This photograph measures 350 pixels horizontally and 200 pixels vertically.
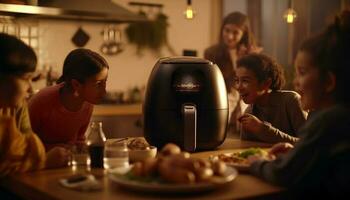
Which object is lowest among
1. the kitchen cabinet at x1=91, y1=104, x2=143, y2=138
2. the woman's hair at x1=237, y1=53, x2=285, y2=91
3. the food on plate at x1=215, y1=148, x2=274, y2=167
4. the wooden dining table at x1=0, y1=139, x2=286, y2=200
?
the kitchen cabinet at x1=91, y1=104, x2=143, y2=138

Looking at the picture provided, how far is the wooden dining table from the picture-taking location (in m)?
1.13

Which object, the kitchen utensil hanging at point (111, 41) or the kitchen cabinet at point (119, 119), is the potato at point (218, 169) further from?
the kitchen utensil hanging at point (111, 41)

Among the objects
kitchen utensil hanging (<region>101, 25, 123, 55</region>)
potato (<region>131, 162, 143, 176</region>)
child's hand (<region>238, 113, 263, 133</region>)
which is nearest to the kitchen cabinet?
kitchen utensil hanging (<region>101, 25, 123, 55</region>)

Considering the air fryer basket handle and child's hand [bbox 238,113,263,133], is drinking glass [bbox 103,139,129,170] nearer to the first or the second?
the air fryer basket handle

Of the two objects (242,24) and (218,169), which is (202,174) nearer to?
(218,169)

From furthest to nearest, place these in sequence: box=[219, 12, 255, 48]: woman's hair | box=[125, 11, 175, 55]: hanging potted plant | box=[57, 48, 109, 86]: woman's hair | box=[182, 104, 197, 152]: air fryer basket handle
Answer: box=[125, 11, 175, 55]: hanging potted plant, box=[219, 12, 255, 48]: woman's hair, box=[57, 48, 109, 86]: woman's hair, box=[182, 104, 197, 152]: air fryer basket handle

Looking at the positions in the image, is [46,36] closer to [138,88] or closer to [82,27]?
[82,27]

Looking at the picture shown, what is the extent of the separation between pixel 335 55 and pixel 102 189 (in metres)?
0.63

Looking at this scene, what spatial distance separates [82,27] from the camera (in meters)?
4.35

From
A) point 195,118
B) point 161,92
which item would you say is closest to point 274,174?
point 195,118

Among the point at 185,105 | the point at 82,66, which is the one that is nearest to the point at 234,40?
the point at 82,66

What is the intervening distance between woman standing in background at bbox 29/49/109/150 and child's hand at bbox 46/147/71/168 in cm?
45

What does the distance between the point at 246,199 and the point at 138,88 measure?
3.48m

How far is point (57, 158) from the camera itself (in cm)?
146
